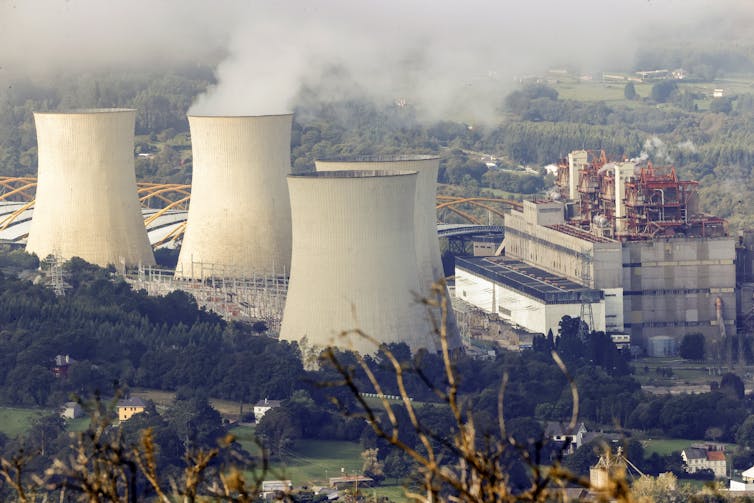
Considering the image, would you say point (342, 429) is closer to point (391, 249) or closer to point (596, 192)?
point (391, 249)

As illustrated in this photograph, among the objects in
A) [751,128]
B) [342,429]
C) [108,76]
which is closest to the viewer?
[342,429]

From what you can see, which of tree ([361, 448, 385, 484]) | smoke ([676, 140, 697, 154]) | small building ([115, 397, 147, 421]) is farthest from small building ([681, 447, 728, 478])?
smoke ([676, 140, 697, 154])

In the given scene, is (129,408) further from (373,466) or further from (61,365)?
(373,466)

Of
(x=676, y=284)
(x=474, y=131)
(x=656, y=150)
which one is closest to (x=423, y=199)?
(x=676, y=284)

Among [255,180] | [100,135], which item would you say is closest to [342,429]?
[255,180]

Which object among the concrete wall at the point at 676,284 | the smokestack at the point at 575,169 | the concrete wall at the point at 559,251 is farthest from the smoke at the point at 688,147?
the concrete wall at the point at 676,284

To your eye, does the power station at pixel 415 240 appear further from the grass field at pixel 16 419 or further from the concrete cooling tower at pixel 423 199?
the grass field at pixel 16 419
